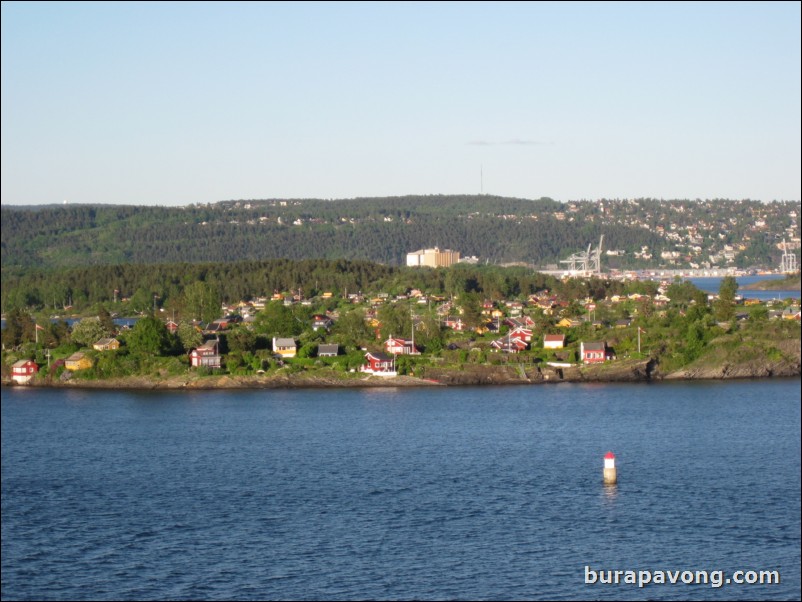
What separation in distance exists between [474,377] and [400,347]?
1565 mm

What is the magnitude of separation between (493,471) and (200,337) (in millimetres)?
7329

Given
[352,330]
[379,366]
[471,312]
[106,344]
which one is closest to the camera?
[379,366]

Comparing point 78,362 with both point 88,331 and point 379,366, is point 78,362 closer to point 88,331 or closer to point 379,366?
point 88,331

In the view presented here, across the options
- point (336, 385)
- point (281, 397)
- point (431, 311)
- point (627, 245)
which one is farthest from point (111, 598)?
point (627, 245)

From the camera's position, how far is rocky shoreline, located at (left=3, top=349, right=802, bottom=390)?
45.2ft

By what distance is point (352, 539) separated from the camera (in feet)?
21.3

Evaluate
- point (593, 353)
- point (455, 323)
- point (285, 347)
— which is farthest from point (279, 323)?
point (593, 353)

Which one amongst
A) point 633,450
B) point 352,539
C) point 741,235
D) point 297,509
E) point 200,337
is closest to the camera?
point 352,539

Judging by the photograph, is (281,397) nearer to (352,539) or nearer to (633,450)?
(633,450)

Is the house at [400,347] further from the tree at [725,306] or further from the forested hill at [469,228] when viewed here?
the forested hill at [469,228]

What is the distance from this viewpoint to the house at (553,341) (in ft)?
50.3

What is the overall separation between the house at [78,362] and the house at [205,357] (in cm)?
121

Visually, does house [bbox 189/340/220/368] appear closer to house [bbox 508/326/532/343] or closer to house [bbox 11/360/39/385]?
house [bbox 11/360/39/385]

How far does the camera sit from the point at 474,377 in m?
13.9
